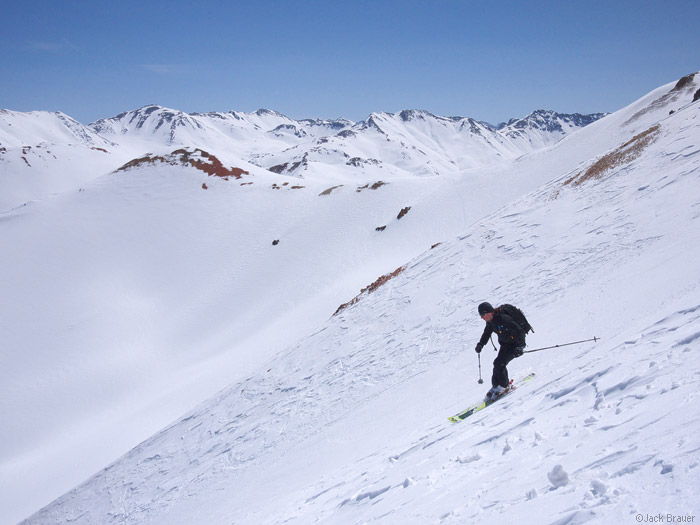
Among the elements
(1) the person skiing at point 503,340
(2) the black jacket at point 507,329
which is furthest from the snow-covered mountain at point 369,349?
(2) the black jacket at point 507,329

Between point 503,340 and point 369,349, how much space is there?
8027mm

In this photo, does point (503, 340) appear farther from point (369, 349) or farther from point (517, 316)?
point (369, 349)

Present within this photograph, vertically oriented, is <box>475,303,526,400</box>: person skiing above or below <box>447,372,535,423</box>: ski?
above

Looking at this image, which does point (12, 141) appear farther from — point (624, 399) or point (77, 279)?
point (624, 399)

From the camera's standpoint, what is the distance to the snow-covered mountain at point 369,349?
4.74 metres

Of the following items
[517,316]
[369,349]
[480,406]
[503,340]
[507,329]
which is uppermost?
[369,349]

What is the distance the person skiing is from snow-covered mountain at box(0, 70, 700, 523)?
77cm

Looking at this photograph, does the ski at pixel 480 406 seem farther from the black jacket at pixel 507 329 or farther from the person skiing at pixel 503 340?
the black jacket at pixel 507 329

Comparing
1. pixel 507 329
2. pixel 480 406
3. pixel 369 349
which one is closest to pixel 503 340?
pixel 507 329

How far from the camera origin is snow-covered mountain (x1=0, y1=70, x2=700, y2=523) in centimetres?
474

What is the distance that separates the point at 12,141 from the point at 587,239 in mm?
251574

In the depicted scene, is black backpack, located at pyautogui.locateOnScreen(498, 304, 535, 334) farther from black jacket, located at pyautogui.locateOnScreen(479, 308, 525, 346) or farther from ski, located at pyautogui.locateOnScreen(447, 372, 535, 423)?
ski, located at pyautogui.locateOnScreen(447, 372, 535, 423)

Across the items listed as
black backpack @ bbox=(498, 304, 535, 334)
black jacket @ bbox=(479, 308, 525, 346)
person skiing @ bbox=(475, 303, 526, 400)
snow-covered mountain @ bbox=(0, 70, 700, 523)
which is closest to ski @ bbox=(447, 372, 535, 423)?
person skiing @ bbox=(475, 303, 526, 400)

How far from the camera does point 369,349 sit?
15.3 meters
